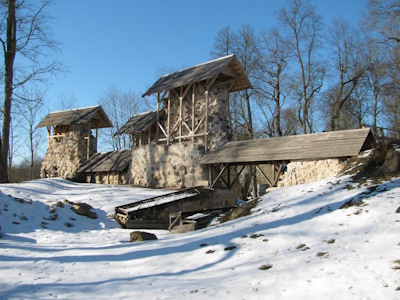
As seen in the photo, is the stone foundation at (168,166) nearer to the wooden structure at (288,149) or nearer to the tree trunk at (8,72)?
Answer: the wooden structure at (288,149)

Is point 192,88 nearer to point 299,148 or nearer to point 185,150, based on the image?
point 185,150

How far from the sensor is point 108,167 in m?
26.0

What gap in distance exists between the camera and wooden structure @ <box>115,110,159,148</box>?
22953 mm

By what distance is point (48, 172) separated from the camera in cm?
3122

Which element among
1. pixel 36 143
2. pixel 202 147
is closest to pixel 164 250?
pixel 202 147

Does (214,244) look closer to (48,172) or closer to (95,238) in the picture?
(95,238)

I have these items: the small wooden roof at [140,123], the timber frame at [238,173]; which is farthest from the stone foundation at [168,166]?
the small wooden roof at [140,123]

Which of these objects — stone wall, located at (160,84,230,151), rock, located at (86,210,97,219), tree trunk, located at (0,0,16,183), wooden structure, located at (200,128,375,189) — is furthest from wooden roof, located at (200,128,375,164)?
tree trunk, located at (0,0,16,183)

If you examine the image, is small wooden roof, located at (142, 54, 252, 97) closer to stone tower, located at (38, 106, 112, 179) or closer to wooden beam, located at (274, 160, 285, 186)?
wooden beam, located at (274, 160, 285, 186)

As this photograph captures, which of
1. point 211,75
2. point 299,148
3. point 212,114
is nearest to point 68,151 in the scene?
point 212,114

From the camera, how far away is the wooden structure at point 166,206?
45.3 feet

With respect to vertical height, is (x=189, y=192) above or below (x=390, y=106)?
below

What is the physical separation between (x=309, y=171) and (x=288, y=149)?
145cm

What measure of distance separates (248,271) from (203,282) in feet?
2.67
